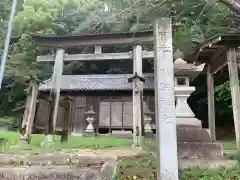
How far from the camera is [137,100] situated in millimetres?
9172

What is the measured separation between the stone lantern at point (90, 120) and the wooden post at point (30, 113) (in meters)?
8.69

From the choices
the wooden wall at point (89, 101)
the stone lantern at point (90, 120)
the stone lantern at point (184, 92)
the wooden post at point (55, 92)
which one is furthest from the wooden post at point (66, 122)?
the wooden wall at point (89, 101)

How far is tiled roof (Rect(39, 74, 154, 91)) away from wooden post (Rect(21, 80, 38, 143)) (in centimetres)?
870

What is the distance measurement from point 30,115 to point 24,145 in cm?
120

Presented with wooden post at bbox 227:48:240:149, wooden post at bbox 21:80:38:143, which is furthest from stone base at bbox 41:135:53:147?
wooden post at bbox 227:48:240:149

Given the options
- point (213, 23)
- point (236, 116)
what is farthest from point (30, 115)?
point (213, 23)

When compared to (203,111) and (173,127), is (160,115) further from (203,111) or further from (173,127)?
(203,111)

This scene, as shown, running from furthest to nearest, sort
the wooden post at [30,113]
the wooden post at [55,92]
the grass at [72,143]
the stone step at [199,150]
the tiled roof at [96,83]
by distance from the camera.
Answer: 1. the tiled roof at [96,83]
2. the wooden post at [55,92]
3. the wooden post at [30,113]
4. the grass at [72,143]
5. the stone step at [199,150]

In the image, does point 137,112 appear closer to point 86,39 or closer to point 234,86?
point 234,86

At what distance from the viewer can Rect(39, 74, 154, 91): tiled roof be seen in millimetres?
18250

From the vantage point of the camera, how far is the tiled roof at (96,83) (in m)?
18.2

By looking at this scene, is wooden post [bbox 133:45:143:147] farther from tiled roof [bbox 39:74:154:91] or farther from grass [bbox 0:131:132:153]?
tiled roof [bbox 39:74:154:91]

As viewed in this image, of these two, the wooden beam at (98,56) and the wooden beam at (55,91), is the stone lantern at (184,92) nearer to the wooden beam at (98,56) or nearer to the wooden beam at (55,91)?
the wooden beam at (98,56)

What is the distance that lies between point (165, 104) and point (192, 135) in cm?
156
